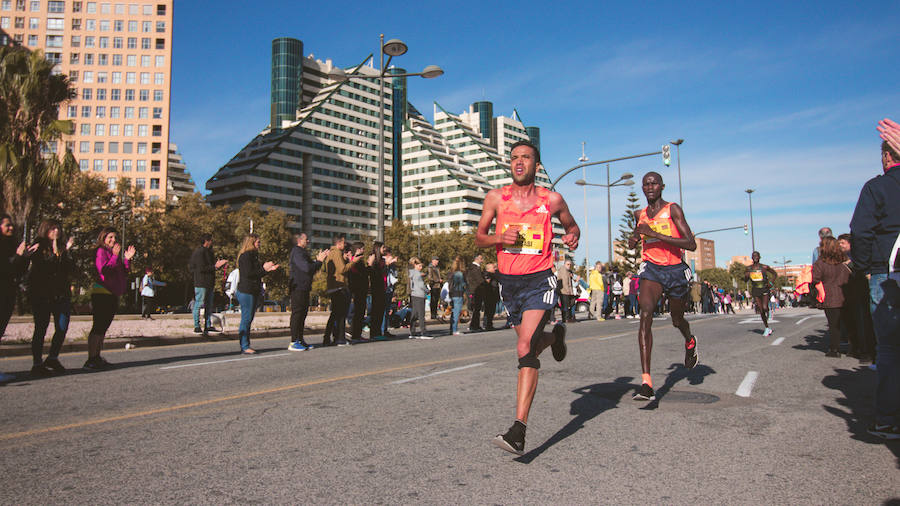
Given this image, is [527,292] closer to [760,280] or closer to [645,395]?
[645,395]

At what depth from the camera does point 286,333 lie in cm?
1673

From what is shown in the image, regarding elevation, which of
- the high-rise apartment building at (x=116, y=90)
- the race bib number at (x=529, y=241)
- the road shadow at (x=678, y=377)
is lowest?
the road shadow at (x=678, y=377)

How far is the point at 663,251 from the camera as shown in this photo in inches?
254

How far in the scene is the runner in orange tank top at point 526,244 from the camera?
4223 millimetres

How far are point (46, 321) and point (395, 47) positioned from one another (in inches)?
548

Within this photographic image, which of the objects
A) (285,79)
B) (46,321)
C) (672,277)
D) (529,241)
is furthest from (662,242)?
(285,79)

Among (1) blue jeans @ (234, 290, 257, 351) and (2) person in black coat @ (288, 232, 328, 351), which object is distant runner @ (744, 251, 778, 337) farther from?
(1) blue jeans @ (234, 290, 257, 351)

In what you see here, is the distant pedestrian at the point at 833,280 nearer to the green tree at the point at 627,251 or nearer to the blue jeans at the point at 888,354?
the blue jeans at the point at 888,354

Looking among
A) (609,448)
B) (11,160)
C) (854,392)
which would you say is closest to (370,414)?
(609,448)

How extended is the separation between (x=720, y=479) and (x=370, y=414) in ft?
8.83

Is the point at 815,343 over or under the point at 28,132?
under

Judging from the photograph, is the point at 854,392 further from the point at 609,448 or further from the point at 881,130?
the point at 609,448

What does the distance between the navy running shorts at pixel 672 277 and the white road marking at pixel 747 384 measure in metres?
1.09

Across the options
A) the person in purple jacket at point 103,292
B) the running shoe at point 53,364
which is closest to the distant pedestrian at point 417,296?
the person in purple jacket at point 103,292
